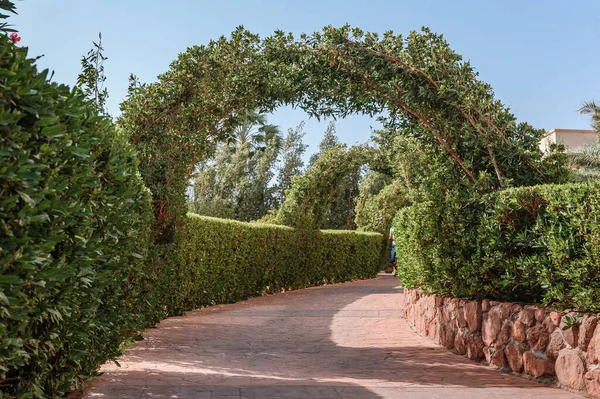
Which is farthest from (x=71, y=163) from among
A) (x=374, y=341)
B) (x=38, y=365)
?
(x=374, y=341)

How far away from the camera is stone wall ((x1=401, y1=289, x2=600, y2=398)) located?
225 inches

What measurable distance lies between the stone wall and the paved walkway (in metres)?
0.18

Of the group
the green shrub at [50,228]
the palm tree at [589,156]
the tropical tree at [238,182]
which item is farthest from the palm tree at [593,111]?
the green shrub at [50,228]

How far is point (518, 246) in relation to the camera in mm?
7008

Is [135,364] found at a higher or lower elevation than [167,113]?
lower

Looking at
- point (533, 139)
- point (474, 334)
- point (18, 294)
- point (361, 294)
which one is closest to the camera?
point (18, 294)

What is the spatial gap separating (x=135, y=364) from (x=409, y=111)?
16.8 ft

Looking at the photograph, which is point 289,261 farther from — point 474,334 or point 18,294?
point 18,294

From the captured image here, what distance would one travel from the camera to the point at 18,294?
3.25 meters

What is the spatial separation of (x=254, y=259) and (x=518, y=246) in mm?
10453

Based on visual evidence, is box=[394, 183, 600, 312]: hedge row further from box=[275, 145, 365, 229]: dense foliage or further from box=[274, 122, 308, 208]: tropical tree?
box=[274, 122, 308, 208]: tropical tree

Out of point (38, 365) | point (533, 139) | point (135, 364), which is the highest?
point (533, 139)

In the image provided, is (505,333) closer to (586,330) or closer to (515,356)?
(515,356)

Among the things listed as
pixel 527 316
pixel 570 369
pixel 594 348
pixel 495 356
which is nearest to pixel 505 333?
pixel 495 356
